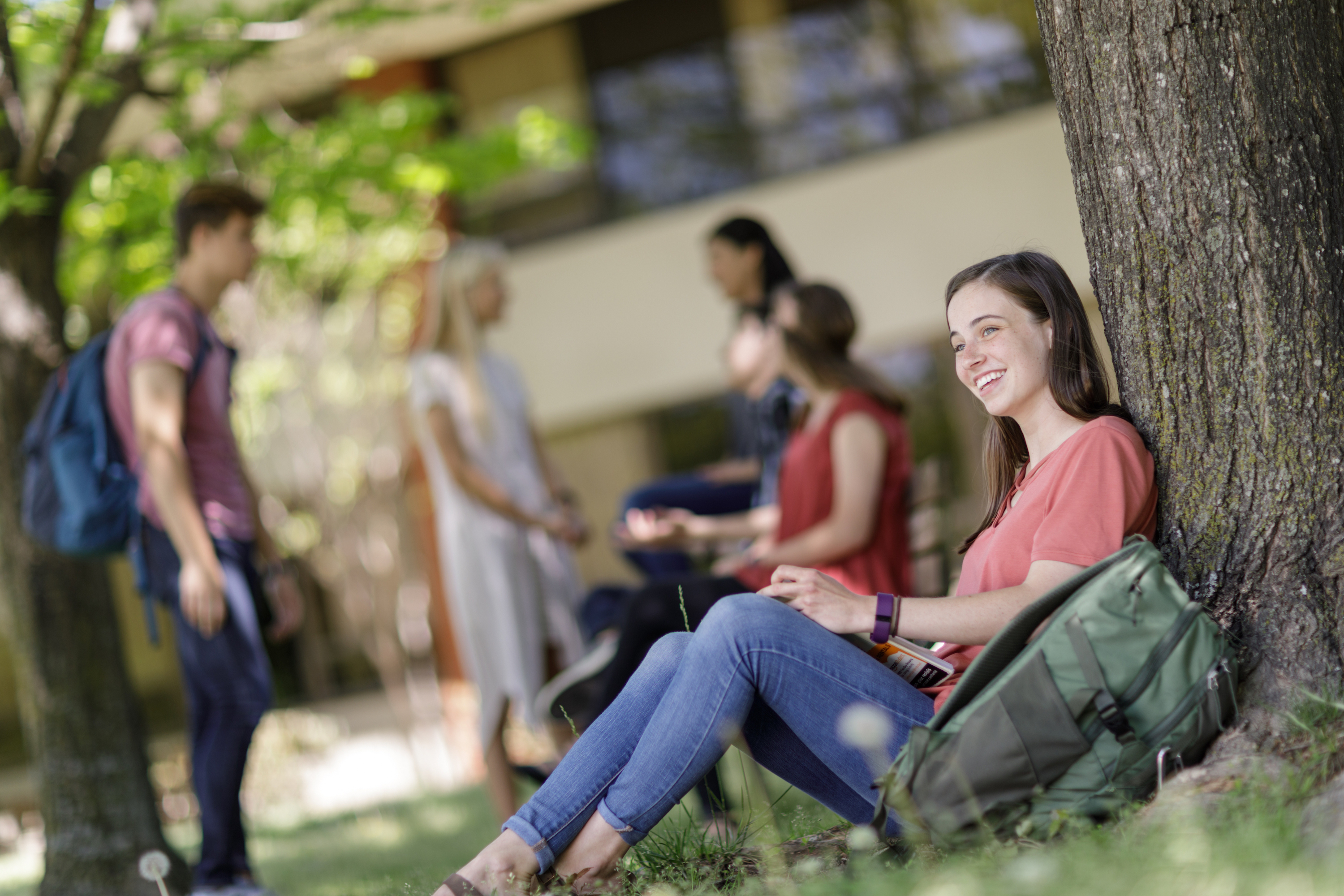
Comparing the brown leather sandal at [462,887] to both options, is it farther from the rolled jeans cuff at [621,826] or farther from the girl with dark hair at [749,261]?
the girl with dark hair at [749,261]

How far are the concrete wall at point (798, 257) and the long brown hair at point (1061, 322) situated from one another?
602 centimetres

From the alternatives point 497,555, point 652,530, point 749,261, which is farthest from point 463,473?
point 749,261

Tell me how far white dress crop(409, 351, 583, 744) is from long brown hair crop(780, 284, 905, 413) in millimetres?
1534

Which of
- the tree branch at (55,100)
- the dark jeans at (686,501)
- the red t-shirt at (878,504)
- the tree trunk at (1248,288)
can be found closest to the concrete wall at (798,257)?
the dark jeans at (686,501)

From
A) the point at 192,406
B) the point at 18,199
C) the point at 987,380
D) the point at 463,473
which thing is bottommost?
the point at 463,473

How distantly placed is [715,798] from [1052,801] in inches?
40.8

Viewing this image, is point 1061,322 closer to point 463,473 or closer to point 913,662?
point 913,662

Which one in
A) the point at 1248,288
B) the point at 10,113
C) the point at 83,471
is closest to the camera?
the point at 1248,288

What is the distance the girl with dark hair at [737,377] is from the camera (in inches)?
190

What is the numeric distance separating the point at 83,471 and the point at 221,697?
2.86 feet

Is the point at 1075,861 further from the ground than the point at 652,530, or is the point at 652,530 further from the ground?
the point at 652,530

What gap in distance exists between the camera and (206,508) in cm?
377

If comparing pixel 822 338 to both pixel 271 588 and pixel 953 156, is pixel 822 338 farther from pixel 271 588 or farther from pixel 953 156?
pixel 953 156

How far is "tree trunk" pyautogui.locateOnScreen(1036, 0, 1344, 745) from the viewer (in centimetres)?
242
